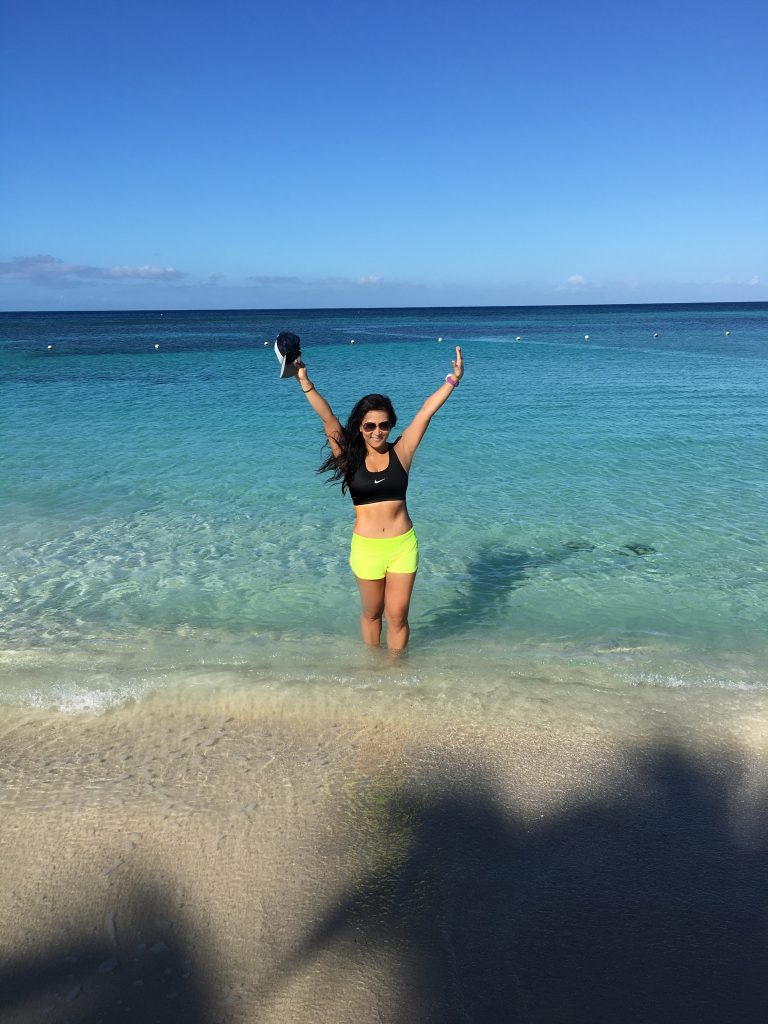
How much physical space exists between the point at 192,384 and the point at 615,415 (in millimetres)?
13977

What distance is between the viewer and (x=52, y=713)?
4.68 meters

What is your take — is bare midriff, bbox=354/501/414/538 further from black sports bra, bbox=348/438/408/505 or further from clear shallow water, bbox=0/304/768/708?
clear shallow water, bbox=0/304/768/708

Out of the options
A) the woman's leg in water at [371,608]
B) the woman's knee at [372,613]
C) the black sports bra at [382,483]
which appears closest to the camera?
the black sports bra at [382,483]

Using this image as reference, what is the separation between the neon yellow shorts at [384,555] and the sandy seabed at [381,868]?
0.89 m

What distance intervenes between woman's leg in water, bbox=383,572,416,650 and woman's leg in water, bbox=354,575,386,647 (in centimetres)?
5

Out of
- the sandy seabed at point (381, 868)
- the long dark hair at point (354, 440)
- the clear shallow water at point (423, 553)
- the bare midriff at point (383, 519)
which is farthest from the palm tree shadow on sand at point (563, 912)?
the long dark hair at point (354, 440)

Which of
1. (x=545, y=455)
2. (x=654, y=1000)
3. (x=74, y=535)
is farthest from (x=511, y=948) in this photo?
(x=545, y=455)

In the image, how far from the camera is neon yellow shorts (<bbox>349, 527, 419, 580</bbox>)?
4.87 meters

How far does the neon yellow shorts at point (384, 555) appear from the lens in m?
4.87

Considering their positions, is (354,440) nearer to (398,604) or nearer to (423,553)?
(398,604)

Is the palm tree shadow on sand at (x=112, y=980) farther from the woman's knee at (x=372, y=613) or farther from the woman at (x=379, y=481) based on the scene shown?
the woman's knee at (x=372, y=613)

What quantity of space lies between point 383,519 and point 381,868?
86.0 inches

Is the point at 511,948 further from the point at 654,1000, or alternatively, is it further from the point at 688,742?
the point at 688,742

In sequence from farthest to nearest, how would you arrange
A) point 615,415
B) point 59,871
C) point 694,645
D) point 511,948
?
1. point 615,415
2. point 694,645
3. point 59,871
4. point 511,948
